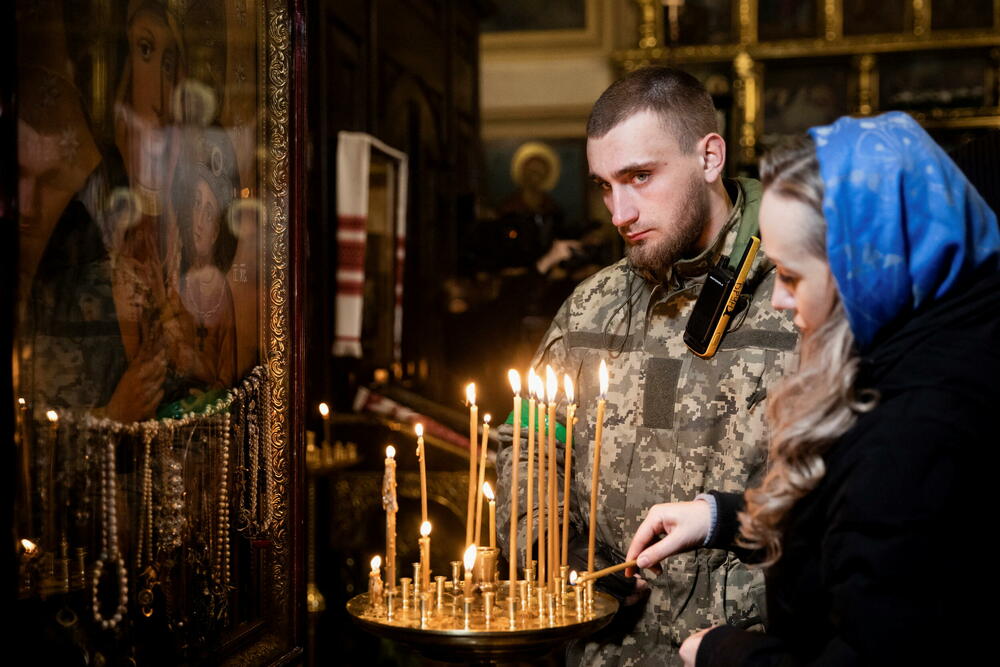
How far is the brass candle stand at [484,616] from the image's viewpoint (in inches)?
66.1

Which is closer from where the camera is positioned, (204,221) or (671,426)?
(204,221)

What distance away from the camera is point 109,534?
178 cm

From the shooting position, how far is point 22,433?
1544 mm

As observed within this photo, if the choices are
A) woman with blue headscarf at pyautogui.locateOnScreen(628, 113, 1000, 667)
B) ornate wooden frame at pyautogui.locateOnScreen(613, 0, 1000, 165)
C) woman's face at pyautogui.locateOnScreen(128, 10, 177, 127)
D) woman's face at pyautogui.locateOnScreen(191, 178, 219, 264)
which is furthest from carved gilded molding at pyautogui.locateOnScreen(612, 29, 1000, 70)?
woman with blue headscarf at pyautogui.locateOnScreen(628, 113, 1000, 667)

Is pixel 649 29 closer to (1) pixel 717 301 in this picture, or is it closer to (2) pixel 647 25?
(2) pixel 647 25

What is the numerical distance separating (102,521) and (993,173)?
2020 mm

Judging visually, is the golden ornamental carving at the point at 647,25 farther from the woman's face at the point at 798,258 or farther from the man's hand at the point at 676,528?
the woman's face at the point at 798,258

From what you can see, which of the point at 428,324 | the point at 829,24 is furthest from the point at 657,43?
the point at 428,324

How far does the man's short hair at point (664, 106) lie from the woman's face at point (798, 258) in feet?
3.13

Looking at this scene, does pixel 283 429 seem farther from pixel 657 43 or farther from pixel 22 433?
pixel 657 43

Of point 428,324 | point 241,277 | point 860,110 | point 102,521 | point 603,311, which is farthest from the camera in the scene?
point 860,110

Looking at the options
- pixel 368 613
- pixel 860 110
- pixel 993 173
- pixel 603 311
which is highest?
pixel 860 110

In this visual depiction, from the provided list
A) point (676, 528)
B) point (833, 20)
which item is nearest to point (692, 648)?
point (676, 528)

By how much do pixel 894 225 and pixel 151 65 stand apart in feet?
4.43
